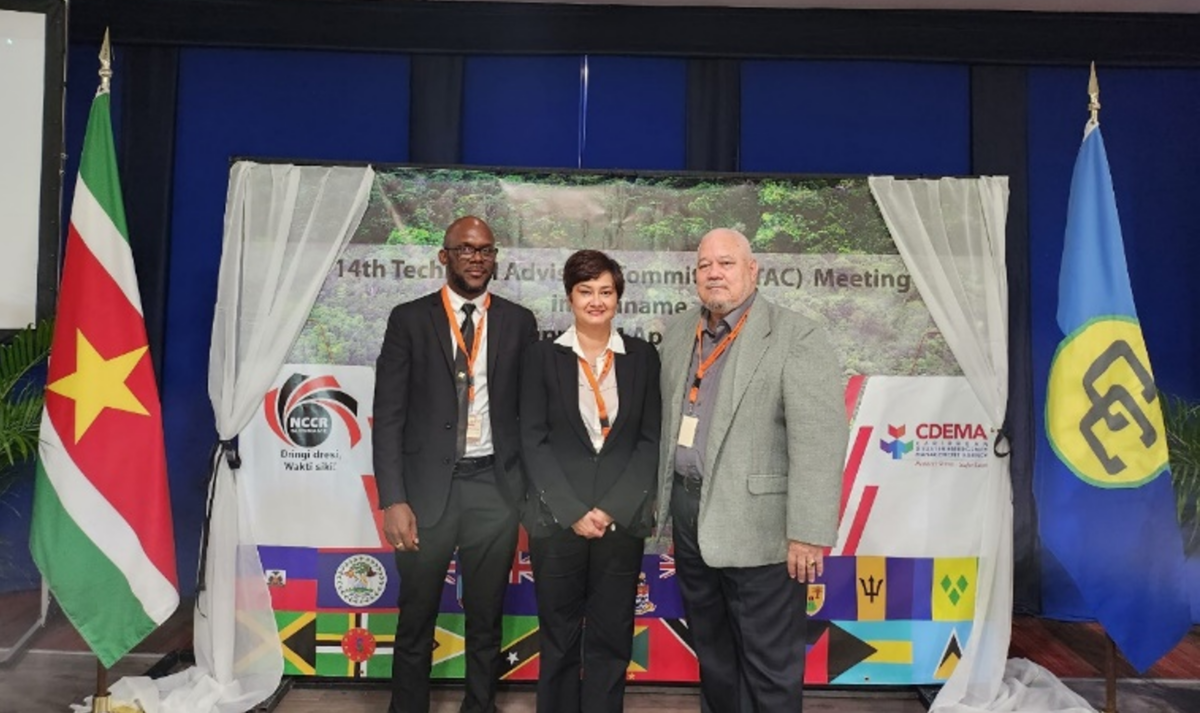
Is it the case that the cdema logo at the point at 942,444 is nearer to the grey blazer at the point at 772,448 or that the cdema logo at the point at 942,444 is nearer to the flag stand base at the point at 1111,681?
the flag stand base at the point at 1111,681

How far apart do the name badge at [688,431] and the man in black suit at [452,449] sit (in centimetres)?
58

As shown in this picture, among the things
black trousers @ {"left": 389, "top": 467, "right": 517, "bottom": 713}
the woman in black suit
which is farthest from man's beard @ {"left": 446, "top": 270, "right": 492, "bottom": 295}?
black trousers @ {"left": 389, "top": 467, "right": 517, "bottom": 713}

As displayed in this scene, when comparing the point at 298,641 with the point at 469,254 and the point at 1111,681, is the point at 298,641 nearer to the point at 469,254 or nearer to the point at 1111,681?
the point at 469,254

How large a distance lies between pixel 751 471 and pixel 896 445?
1.21 metres

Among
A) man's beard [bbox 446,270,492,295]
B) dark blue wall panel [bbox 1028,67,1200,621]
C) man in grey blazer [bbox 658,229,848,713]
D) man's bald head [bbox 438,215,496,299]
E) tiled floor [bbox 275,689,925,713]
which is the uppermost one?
dark blue wall panel [bbox 1028,67,1200,621]

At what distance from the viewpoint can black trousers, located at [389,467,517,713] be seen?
2807 mm

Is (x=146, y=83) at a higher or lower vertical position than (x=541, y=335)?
higher

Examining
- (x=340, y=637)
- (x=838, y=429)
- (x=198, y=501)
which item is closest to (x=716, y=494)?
(x=838, y=429)

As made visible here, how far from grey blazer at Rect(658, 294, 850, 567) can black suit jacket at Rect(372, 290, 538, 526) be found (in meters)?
0.68

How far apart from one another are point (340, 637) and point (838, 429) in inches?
80.4

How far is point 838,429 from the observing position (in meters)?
2.32

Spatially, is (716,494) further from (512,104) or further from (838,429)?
(512,104)

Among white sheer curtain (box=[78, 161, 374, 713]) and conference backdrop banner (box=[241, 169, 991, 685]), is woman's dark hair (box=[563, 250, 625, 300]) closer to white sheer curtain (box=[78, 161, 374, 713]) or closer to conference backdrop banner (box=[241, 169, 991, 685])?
conference backdrop banner (box=[241, 169, 991, 685])

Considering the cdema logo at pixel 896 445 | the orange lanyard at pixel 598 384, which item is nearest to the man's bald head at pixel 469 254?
the orange lanyard at pixel 598 384
